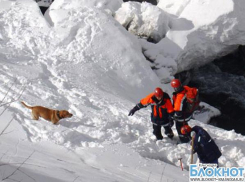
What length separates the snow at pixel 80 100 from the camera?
4805 millimetres

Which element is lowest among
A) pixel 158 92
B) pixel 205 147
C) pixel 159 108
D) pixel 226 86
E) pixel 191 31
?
pixel 226 86

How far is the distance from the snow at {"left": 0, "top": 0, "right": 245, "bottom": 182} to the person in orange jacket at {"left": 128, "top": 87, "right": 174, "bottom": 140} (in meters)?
0.34

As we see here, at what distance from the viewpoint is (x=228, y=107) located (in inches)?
510

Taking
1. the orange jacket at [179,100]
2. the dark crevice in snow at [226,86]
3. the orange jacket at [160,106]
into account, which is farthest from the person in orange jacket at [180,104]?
the dark crevice in snow at [226,86]

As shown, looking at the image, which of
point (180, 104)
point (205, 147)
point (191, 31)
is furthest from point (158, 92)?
point (191, 31)

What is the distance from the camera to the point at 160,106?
639 centimetres

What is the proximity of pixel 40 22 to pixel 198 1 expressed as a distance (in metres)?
6.10

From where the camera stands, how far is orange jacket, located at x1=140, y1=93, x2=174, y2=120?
20.8 feet

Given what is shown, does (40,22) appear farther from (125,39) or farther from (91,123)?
(91,123)

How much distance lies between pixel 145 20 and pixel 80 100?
533 cm

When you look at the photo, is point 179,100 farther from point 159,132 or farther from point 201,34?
point 201,34

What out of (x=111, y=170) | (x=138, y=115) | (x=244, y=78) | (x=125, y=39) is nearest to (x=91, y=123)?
(x=138, y=115)

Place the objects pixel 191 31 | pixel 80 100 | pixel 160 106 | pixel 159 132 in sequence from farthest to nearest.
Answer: pixel 191 31
pixel 80 100
pixel 159 132
pixel 160 106

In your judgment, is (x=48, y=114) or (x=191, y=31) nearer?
(x=48, y=114)
